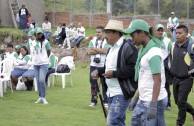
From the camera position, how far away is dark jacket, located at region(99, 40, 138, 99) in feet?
25.2

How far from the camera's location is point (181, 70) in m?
10.5

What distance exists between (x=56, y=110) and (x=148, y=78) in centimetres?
628

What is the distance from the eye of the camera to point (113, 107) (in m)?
7.72

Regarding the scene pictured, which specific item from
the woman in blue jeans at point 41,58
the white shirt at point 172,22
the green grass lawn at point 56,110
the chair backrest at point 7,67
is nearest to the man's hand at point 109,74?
the green grass lawn at point 56,110

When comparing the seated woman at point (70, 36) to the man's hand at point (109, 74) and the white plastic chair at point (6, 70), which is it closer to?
the white plastic chair at point (6, 70)

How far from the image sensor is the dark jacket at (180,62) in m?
10.4

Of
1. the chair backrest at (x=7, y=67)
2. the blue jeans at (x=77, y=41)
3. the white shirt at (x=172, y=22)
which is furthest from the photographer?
the white shirt at (x=172, y=22)

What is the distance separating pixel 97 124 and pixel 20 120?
5.95 feet

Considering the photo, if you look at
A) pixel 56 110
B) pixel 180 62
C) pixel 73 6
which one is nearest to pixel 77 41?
pixel 73 6

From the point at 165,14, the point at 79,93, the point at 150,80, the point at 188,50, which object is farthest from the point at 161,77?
the point at 165,14

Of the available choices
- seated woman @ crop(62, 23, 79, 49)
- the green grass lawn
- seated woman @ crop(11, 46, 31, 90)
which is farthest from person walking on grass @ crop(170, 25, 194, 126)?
seated woman @ crop(62, 23, 79, 49)

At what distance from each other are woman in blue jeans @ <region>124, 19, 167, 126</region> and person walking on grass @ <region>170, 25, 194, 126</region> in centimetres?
309

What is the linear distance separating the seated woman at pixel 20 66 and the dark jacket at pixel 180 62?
25.0 ft

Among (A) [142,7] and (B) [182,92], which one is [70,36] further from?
(B) [182,92]
